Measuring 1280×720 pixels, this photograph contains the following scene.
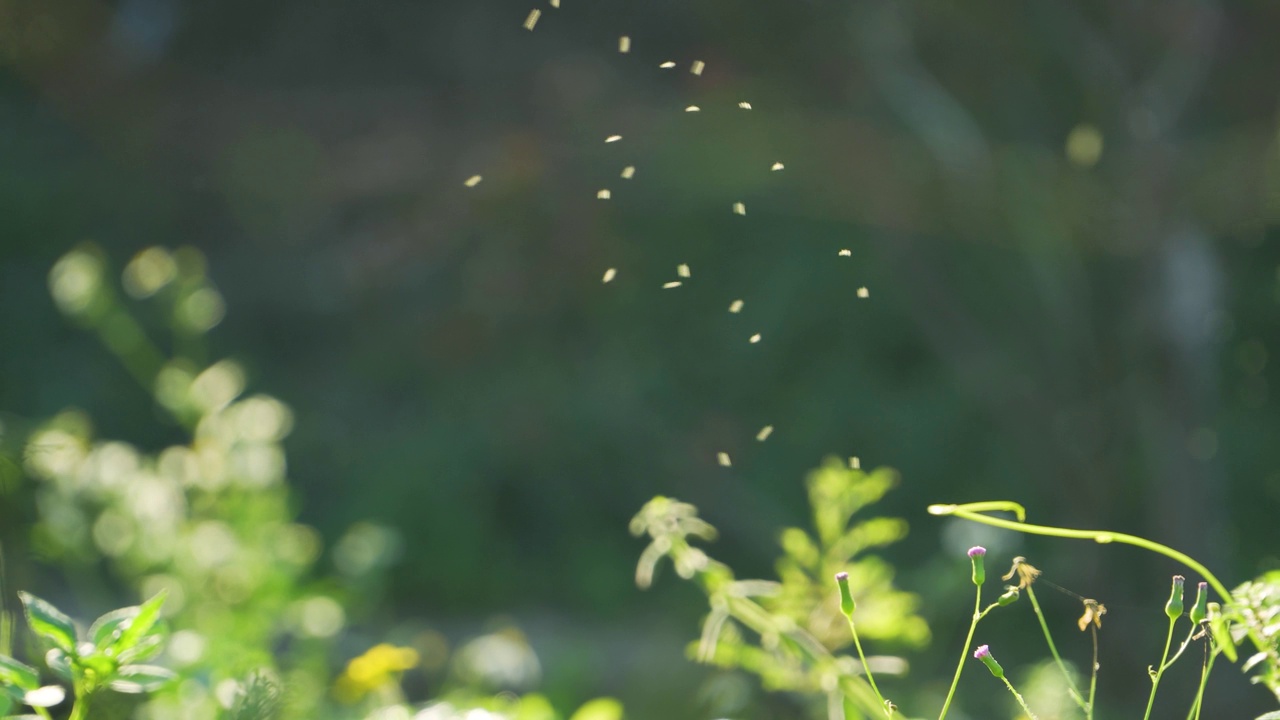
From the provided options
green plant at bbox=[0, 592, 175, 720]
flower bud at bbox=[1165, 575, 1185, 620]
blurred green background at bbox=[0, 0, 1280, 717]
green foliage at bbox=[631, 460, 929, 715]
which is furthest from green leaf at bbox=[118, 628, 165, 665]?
blurred green background at bbox=[0, 0, 1280, 717]

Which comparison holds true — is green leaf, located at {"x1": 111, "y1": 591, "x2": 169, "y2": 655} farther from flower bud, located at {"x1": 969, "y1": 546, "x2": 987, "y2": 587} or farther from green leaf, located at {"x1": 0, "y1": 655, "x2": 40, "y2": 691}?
flower bud, located at {"x1": 969, "y1": 546, "x2": 987, "y2": 587}

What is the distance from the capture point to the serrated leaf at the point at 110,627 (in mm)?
418

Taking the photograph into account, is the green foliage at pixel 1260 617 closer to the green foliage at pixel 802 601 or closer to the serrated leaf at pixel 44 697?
the green foliage at pixel 802 601

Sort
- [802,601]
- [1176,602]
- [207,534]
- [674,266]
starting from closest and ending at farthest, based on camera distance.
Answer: [1176,602]
[802,601]
[207,534]
[674,266]

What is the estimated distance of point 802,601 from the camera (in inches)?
27.0

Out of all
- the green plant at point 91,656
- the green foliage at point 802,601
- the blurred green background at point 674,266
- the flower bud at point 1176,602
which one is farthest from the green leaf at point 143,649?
the blurred green background at point 674,266

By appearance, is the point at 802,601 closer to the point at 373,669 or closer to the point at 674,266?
the point at 373,669

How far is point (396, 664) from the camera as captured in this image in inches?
27.2

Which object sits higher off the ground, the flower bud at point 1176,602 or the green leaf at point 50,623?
the green leaf at point 50,623

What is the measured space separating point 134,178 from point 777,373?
205 cm

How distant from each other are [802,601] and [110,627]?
43 cm

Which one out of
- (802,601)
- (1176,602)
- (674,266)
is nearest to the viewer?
(1176,602)

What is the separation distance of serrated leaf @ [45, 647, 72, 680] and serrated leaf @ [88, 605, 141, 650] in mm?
13

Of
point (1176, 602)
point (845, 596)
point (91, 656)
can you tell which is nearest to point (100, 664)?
point (91, 656)
